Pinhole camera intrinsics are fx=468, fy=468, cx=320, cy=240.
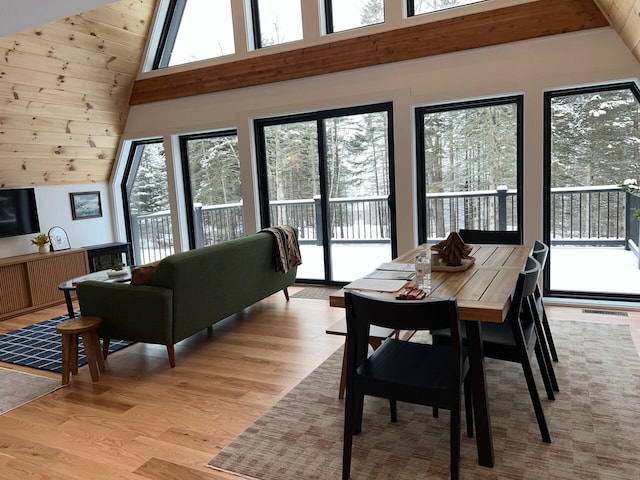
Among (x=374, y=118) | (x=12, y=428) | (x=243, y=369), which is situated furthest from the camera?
(x=374, y=118)

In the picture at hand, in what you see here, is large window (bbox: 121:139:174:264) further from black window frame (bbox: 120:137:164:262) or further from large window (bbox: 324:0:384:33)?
large window (bbox: 324:0:384:33)

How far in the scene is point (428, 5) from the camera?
459 centimetres

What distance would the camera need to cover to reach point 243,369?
3.26 meters

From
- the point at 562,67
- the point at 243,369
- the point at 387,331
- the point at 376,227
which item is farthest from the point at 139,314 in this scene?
the point at 562,67

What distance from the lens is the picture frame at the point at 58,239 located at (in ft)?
18.7

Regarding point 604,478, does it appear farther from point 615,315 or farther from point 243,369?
point 615,315

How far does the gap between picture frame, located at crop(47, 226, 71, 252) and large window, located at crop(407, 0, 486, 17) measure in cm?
481

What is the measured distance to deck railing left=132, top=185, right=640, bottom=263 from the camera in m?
4.31

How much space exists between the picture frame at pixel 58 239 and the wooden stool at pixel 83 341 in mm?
2912

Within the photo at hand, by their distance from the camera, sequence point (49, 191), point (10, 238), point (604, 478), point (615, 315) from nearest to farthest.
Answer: point (604, 478) < point (615, 315) < point (10, 238) < point (49, 191)

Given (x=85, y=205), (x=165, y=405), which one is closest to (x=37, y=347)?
(x=165, y=405)

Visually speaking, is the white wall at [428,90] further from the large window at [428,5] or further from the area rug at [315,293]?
the area rug at [315,293]

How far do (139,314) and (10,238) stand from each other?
124 inches

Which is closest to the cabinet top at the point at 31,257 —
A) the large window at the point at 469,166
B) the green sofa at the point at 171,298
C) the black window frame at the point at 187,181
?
the black window frame at the point at 187,181
